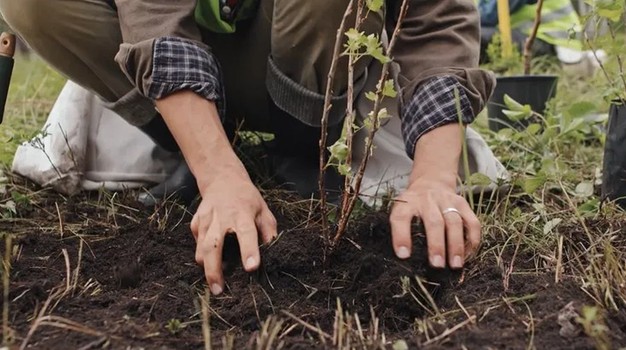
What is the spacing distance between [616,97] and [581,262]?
47 cm

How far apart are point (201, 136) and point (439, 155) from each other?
0.46 meters

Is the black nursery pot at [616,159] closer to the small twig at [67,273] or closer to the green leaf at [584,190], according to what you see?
the green leaf at [584,190]

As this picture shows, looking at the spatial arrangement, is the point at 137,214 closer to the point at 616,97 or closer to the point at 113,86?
the point at 113,86

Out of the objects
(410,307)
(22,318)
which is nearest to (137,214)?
(22,318)

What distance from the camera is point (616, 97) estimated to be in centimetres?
184

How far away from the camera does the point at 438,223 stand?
4.81ft

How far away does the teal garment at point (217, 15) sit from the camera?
176 centimetres

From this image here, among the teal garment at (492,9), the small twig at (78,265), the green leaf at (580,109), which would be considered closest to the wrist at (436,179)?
the small twig at (78,265)

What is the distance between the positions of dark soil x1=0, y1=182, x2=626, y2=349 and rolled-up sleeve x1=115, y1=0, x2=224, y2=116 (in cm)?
Answer: 32

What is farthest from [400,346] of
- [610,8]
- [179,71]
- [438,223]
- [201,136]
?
[610,8]

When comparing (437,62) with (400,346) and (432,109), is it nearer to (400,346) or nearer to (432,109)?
(432,109)

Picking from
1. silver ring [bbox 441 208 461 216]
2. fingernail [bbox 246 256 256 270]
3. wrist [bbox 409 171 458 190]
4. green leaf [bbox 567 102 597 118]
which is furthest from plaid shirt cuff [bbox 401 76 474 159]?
green leaf [bbox 567 102 597 118]

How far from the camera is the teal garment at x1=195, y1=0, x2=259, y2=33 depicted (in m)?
1.76

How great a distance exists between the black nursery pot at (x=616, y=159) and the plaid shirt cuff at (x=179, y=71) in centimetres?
86
